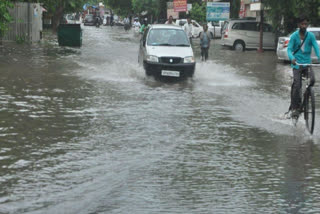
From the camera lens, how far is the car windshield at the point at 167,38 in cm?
1945

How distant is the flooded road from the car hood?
4.69 ft

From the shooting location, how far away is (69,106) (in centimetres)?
1265

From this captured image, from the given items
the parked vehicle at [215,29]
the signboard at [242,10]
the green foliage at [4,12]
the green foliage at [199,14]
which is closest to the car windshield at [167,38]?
the green foliage at [4,12]

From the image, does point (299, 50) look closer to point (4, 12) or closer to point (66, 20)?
point (4, 12)

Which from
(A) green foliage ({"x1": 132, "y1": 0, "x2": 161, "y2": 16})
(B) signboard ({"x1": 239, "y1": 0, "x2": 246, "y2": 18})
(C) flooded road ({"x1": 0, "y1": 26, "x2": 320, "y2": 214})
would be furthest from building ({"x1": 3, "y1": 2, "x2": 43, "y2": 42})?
(A) green foliage ({"x1": 132, "y1": 0, "x2": 161, "y2": 16})

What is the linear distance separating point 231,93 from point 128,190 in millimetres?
9670

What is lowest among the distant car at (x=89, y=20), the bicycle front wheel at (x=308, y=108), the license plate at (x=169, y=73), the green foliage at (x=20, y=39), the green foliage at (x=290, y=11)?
the distant car at (x=89, y=20)

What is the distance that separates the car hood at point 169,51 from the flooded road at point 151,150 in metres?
1.43

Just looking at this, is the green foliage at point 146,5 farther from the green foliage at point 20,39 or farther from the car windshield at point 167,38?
the car windshield at point 167,38

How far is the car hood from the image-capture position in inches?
727

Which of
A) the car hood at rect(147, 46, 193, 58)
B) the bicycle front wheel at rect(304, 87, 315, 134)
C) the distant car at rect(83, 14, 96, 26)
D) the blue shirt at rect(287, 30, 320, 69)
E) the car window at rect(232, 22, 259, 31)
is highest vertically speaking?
the blue shirt at rect(287, 30, 320, 69)

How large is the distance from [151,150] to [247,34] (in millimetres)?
29066

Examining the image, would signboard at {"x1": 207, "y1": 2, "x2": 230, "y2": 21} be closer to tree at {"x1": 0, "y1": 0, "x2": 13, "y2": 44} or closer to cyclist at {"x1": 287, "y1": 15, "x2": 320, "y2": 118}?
tree at {"x1": 0, "y1": 0, "x2": 13, "y2": 44}

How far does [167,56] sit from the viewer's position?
18328 millimetres
